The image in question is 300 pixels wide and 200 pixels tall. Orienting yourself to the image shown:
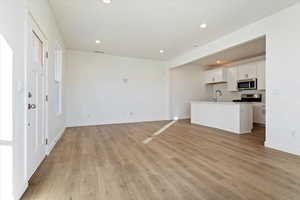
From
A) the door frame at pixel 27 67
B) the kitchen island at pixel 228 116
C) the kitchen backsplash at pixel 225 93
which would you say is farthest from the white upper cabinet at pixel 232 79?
the door frame at pixel 27 67

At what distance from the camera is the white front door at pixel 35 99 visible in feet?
6.79

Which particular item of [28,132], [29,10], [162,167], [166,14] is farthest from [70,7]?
[162,167]

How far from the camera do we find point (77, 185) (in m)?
1.93

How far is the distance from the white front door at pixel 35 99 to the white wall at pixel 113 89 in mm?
3167

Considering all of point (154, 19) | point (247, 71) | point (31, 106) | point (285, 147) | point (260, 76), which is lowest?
point (285, 147)

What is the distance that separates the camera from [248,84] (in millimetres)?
6098

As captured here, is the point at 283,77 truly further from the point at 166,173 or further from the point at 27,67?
the point at 27,67

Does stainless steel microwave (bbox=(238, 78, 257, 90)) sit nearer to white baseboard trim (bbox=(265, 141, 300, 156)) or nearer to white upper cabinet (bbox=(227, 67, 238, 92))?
white upper cabinet (bbox=(227, 67, 238, 92))

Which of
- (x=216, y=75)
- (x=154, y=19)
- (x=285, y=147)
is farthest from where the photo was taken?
(x=216, y=75)

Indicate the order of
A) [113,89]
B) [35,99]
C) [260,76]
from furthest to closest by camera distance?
[113,89] → [260,76] → [35,99]

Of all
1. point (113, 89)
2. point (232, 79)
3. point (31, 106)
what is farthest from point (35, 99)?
point (232, 79)

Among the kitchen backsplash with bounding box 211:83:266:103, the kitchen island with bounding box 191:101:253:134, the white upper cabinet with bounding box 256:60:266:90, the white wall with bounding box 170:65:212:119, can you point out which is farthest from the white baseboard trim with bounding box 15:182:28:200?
the kitchen backsplash with bounding box 211:83:266:103

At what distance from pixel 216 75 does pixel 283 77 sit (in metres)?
4.25

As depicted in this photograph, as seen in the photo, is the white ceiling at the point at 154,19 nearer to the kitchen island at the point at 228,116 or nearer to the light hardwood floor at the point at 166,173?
the kitchen island at the point at 228,116
